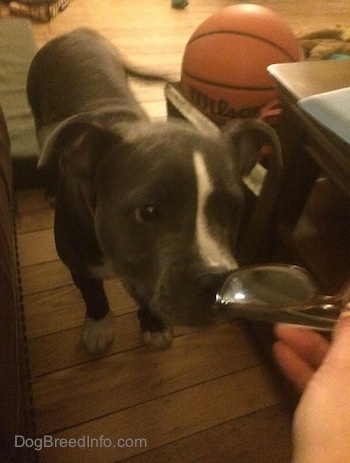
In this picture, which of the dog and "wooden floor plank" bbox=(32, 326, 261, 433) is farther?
"wooden floor plank" bbox=(32, 326, 261, 433)

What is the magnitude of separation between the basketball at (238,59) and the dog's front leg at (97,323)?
844 millimetres

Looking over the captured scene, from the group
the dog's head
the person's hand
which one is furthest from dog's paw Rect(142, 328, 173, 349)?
the person's hand

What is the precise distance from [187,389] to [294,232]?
629 millimetres

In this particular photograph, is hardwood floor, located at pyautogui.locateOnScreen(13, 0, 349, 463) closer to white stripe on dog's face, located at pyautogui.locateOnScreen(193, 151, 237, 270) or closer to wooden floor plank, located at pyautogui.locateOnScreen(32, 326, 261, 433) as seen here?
wooden floor plank, located at pyautogui.locateOnScreen(32, 326, 261, 433)

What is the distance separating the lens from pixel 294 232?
1581 mm

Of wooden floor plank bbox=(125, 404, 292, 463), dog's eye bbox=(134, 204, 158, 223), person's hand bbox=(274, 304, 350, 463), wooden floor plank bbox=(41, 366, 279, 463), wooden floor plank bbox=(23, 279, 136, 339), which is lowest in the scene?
wooden floor plank bbox=(125, 404, 292, 463)

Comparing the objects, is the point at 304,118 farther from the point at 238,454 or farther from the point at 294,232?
the point at 238,454

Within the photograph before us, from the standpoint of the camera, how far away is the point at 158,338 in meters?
1.67

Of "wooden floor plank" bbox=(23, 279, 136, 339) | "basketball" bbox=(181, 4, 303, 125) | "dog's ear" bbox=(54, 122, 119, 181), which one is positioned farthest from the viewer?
"basketball" bbox=(181, 4, 303, 125)

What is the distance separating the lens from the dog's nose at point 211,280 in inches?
41.3

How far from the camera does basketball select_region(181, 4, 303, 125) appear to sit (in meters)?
1.81

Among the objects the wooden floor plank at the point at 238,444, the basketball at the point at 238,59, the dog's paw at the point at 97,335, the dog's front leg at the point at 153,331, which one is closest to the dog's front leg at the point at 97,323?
the dog's paw at the point at 97,335

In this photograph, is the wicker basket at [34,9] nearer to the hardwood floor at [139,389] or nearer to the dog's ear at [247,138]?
the hardwood floor at [139,389]

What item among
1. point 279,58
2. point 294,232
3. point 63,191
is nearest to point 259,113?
point 279,58
